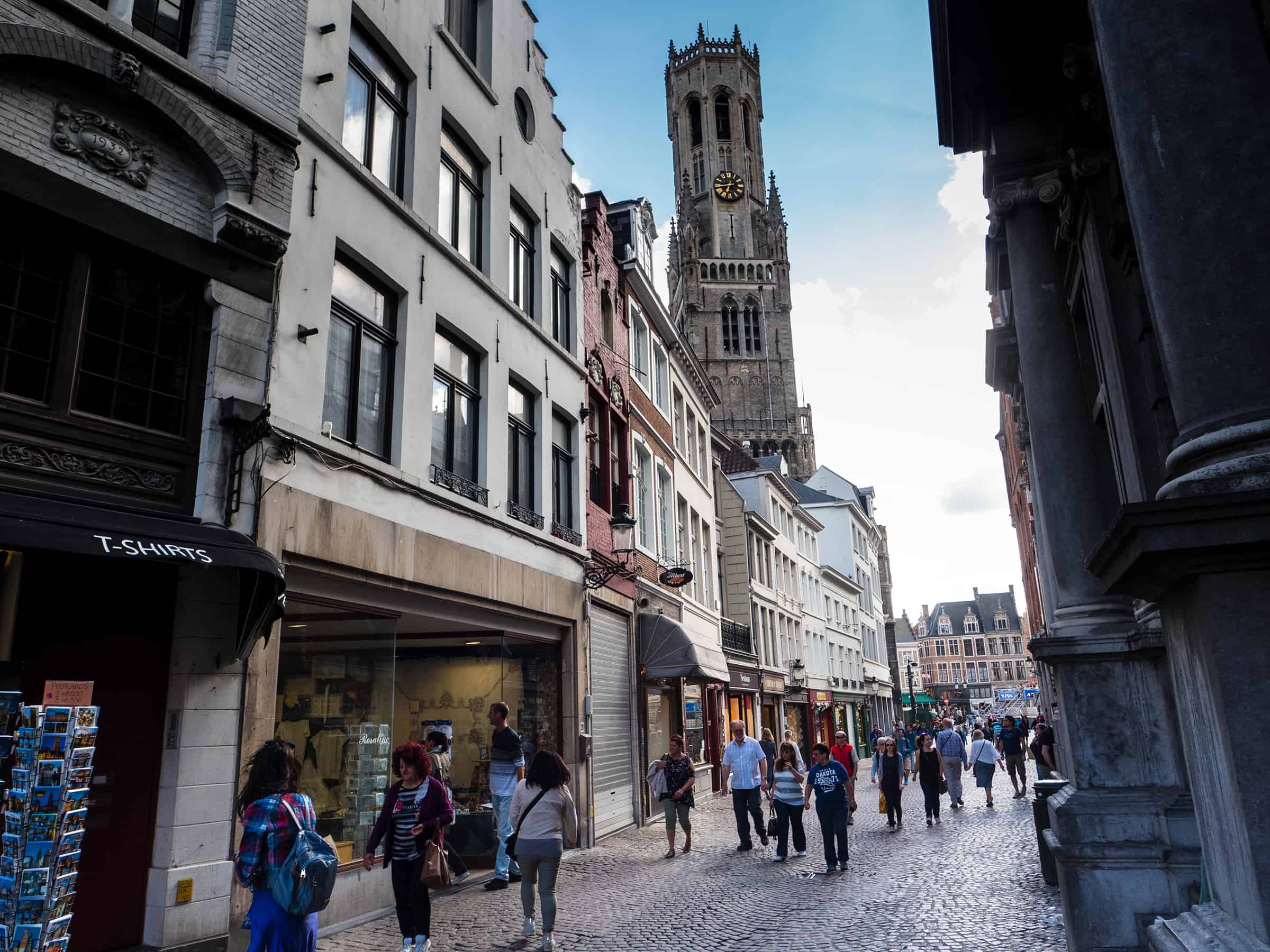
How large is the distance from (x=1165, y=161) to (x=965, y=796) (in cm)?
2281

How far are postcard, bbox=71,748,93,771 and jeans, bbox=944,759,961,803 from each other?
1743 centimetres

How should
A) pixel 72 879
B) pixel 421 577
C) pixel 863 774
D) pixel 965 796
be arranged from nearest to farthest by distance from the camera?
1. pixel 72 879
2. pixel 421 577
3. pixel 965 796
4. pixel 863 774

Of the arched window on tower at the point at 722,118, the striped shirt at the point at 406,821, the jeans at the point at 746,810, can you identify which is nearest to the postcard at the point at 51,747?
the striped shirt at the point at 406,821

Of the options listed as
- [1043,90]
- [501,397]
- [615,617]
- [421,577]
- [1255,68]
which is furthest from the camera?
[615,617]

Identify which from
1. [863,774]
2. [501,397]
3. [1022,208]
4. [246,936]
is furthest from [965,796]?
[246,936]

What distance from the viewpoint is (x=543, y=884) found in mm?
7422

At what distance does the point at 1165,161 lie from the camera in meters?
3.68

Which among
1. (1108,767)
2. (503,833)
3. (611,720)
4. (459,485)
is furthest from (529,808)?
(611,720)

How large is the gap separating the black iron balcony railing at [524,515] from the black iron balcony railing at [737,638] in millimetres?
15640

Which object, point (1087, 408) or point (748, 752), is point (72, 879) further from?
point (748, 752)

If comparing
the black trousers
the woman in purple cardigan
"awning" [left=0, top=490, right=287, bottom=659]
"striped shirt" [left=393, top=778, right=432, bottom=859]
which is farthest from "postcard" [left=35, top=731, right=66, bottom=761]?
the black trousers

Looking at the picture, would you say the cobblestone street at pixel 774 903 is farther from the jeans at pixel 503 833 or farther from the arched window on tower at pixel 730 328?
the arched window on tower at pixel 730 328

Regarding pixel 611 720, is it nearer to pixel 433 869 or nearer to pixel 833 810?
pixel 833 810

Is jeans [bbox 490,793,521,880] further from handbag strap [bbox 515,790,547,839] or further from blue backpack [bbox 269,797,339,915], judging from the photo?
blue backpack [bbox 269,797,339,915]
